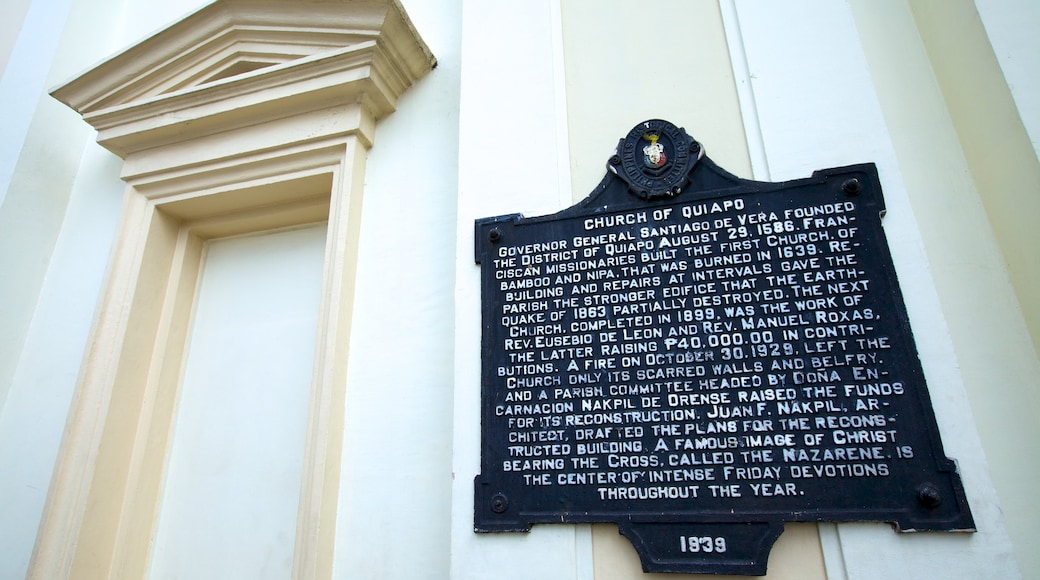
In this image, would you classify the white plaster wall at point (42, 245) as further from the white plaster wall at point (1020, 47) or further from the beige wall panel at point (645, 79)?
the white plaster wall at point (1020, 47)

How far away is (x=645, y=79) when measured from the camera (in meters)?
A: 2.86

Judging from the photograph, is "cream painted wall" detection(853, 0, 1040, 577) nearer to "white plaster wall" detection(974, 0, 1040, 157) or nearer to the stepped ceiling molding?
"white plaster wall" detection(974, 0, 1040, 157)

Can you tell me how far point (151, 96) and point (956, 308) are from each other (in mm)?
4488

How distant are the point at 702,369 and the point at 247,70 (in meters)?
3.40

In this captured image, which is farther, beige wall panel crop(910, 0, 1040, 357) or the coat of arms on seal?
the coat of arms on seal

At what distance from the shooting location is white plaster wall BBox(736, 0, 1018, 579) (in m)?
1.88

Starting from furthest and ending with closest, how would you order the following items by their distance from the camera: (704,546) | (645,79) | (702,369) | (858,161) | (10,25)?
1. (10,25)
2. (645,79)
3. (858,161)
4. (702,369)
5. (704,546)

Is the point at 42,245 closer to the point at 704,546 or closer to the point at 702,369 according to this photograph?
the point at 702,369

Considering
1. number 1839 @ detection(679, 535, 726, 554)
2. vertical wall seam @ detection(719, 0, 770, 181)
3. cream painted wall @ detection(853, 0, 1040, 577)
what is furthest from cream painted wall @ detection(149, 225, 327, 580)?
cream painted wall @ detection(853, 0, 1040, 577)

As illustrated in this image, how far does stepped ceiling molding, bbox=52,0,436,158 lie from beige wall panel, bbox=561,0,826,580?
104 centimetres

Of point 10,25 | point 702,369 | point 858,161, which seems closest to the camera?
point 702,369

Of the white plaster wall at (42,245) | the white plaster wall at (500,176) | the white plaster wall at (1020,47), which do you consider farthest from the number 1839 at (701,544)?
the white plaster wall at (42,245)

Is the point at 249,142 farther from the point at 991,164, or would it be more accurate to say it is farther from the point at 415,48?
the point at 991,164

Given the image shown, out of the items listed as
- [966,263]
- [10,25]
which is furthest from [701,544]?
[10,25]
